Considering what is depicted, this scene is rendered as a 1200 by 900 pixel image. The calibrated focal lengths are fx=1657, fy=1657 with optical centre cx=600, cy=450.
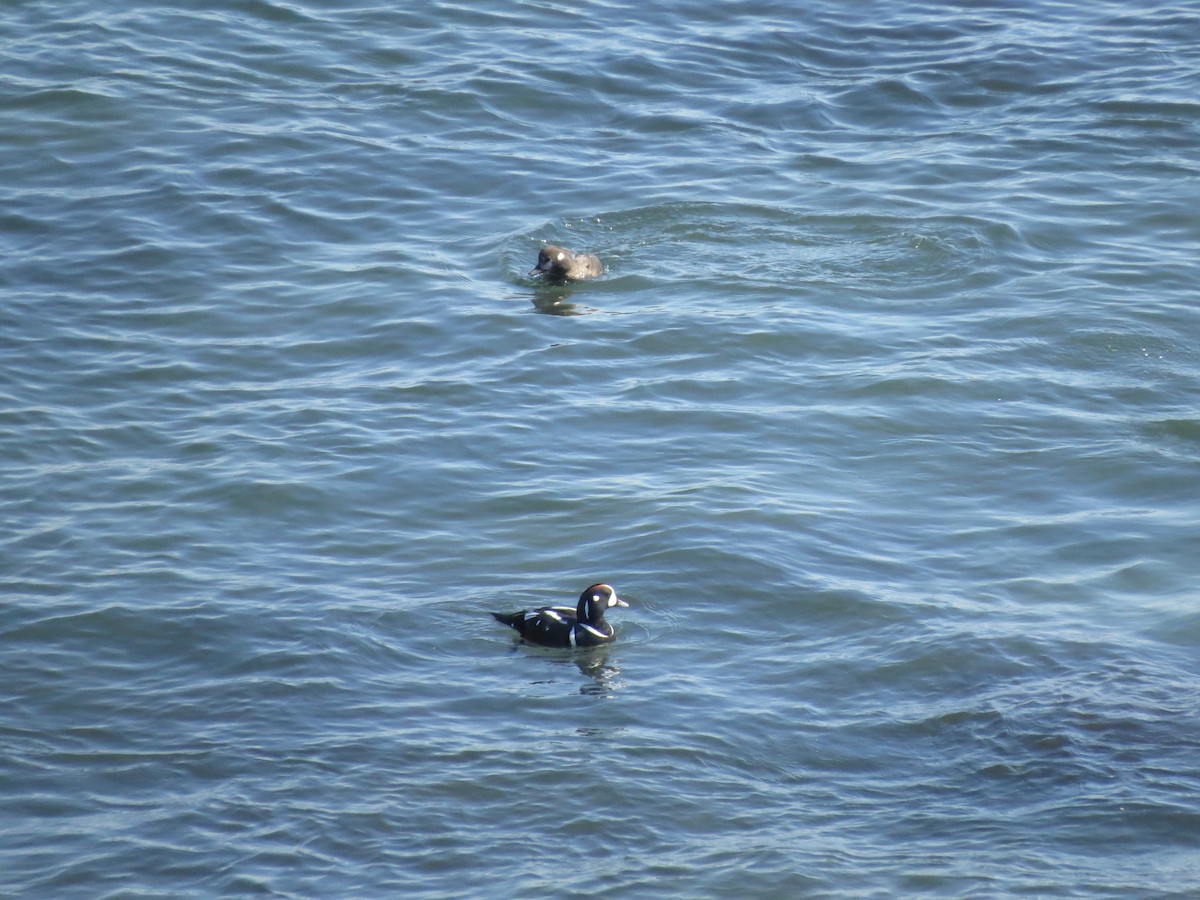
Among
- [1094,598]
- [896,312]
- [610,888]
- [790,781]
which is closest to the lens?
[610,888]

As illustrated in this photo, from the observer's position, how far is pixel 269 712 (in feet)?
28.0

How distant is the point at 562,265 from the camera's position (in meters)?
14.2

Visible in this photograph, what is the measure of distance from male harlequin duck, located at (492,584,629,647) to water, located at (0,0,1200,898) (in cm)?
15

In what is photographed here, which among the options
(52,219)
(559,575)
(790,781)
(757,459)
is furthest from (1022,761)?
(52,219)

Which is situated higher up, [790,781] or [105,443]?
[105,443]

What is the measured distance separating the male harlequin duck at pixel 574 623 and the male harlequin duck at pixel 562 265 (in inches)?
207

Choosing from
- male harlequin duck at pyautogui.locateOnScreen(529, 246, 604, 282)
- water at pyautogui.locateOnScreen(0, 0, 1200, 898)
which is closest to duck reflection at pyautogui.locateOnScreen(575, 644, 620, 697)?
water at pyautogui.locateOnScreen(0, 0, 1200, 898)

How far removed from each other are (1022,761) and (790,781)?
1.15 m

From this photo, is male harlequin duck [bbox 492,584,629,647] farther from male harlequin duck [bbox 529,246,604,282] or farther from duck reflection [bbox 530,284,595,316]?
male harlequin duck [bbox 529,246,604,282]

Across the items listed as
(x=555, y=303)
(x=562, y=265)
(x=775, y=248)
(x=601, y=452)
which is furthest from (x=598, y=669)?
(x=775, y=248)

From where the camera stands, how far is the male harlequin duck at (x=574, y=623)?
9250mm

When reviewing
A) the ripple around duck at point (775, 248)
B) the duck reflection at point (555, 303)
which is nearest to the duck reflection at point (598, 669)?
the duck reflection at point (555, 303)

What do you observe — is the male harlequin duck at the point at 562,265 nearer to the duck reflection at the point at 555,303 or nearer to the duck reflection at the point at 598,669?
the duck reflection at the point at 555,303

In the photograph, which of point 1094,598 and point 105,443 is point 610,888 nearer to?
point 1094,598
